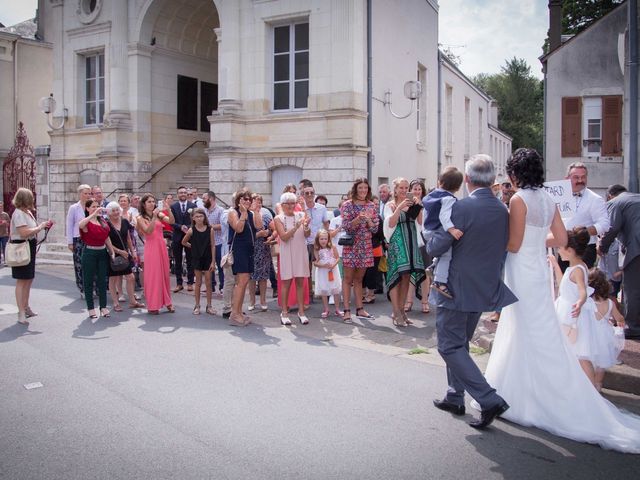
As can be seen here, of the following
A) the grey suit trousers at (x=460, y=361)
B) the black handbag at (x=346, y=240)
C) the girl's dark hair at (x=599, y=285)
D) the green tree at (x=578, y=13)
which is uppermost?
the green tree at (x=578, y=13)

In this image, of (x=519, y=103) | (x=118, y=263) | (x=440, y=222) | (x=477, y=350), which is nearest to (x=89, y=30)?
(x=118, y=263)

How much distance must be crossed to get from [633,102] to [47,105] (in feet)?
58.7

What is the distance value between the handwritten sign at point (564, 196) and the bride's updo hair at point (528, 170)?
1.85 metres

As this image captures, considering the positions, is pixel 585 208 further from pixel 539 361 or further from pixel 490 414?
pixel 490 414

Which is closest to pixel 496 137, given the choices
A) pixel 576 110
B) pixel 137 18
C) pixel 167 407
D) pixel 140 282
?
pixel 576 110

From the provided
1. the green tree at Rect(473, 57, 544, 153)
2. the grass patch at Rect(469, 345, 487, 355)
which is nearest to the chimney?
the grass patch at Rect(469, 345, 487, 355)

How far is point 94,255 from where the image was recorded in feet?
31.7

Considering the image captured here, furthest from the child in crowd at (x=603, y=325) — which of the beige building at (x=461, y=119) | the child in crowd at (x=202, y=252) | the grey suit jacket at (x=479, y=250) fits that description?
the beige building at (x=461, y=119)

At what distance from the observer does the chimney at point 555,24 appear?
24.3 meters

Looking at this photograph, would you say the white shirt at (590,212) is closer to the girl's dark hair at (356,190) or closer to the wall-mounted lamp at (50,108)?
the girl's dark hair at (356,190)

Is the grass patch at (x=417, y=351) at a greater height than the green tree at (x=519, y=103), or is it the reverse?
the green tree at (x=519, y=103)

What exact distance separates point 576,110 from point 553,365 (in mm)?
17513

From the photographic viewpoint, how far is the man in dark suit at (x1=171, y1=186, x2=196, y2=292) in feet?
40.7

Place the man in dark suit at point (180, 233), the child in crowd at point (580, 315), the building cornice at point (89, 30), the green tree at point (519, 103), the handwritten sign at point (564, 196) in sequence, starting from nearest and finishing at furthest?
the child in crowd at point (580, 315), the handwritten sign at point (564, 196), the man in dark suit at point (180, 233), the building cornice at point (89, 30), the green tree at point (519, 103)
